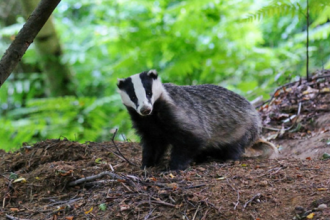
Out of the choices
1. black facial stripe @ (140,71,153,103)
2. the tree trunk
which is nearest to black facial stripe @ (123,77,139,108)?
black facial stripe @ (140,71,153,103)

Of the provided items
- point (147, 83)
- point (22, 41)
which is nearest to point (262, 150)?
point (147, 83)

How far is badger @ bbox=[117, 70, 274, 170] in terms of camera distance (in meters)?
3.54

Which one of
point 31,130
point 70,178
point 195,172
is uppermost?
point 70,178

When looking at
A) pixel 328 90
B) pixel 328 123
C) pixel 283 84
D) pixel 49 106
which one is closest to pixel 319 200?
pixel 328 123

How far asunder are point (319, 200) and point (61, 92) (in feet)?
18.6

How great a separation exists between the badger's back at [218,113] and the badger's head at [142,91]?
254mm

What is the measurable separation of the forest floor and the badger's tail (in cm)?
44

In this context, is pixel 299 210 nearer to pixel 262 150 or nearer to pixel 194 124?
pixel 194 124

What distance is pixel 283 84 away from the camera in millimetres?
5957

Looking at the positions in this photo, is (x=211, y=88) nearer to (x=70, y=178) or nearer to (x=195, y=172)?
(x=195, y=172)

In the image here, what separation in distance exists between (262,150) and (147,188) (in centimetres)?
219

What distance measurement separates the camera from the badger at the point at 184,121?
3.54 meters

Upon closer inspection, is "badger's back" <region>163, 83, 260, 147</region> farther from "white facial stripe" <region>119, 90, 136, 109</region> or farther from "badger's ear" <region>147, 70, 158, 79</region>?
"white facial stripe" <region>119, 90, 136, 109</region>

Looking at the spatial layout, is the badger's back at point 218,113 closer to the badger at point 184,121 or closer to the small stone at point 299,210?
the badger at point 184,121
